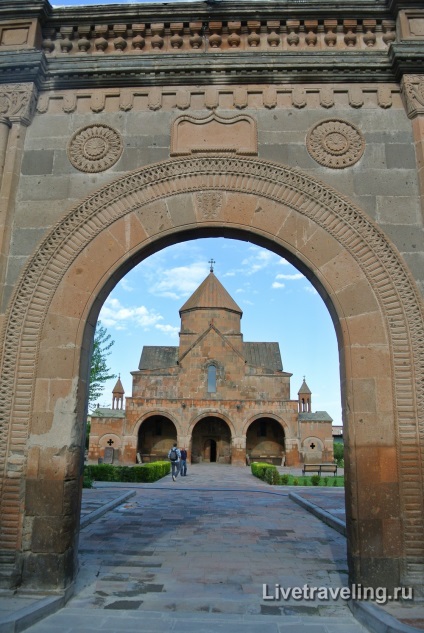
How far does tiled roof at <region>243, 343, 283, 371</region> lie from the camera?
132 feet

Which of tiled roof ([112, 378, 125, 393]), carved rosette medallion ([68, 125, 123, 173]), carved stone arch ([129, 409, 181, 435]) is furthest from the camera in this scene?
tiled roof ([112, 378, 125, 393])

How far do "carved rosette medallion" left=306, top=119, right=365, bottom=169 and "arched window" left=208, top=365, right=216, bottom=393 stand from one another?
28676mm

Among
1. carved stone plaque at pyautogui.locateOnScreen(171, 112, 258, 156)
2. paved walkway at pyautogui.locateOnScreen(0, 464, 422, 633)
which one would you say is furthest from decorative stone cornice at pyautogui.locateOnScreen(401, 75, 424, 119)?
paved walkway at pyautogui.locateOnScreen(0, 464, 422, 633)

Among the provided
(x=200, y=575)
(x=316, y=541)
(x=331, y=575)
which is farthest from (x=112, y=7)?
(x=316, y=541)

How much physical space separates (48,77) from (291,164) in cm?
331

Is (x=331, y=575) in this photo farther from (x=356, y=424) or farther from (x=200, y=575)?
(x=356, y=424)

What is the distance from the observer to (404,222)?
5508 millimetres

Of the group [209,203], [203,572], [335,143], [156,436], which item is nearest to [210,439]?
[156,436]

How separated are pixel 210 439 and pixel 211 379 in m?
4.29

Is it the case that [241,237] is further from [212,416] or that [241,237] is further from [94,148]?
[212,416]

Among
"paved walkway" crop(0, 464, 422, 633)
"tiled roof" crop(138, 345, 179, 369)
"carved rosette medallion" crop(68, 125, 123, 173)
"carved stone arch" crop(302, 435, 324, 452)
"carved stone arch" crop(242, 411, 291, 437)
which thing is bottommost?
"paved walkway" crop(0, 464, 422, 633)

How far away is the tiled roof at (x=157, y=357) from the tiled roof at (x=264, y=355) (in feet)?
20.6

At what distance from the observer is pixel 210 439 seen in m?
34.2

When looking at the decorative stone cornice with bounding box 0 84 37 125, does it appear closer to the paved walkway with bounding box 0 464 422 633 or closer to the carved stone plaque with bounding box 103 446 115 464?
the paved walkway with bounding box 0 464 422 633
